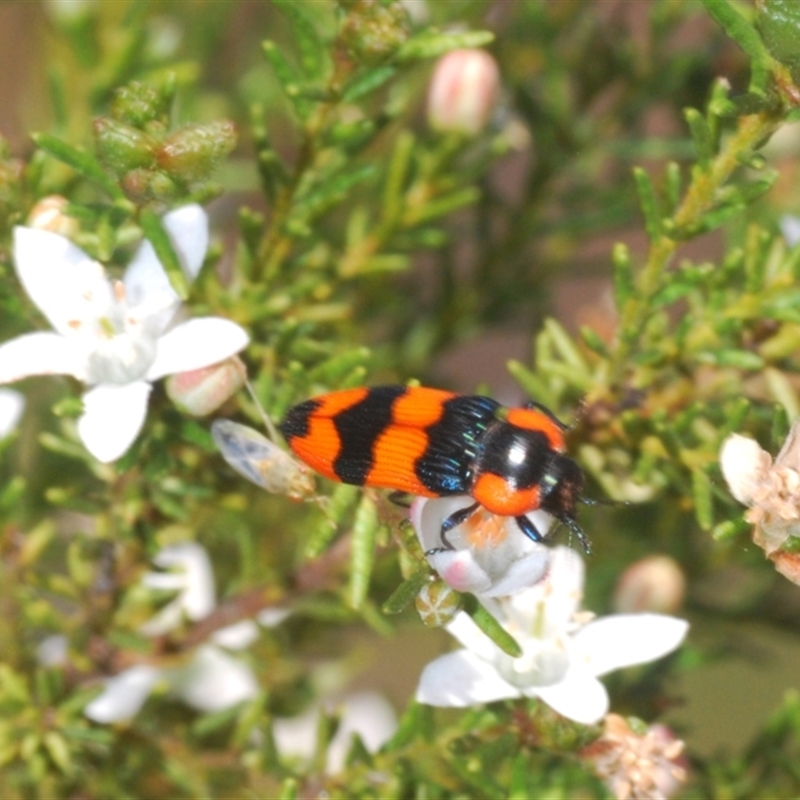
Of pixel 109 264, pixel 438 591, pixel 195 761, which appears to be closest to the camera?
pixel 438 591

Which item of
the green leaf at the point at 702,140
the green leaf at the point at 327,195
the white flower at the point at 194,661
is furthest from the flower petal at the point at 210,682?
the green leaf at the point at 702,140

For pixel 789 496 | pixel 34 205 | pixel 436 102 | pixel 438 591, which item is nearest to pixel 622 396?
pixel 789 496

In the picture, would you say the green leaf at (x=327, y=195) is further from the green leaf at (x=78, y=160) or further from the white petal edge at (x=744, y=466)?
the white petal edge at (x=744, y=466)

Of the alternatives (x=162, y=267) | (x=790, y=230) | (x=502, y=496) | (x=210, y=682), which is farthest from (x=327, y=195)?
(x=210, y=682)

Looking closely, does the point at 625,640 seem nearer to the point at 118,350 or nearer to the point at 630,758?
the point at 630,758

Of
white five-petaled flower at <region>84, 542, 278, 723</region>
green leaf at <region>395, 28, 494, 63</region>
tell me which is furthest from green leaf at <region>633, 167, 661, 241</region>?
white five-petaled flower at <region>84, 542, 278, 723</region>

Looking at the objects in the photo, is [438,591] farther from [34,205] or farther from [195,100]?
[195,100]
